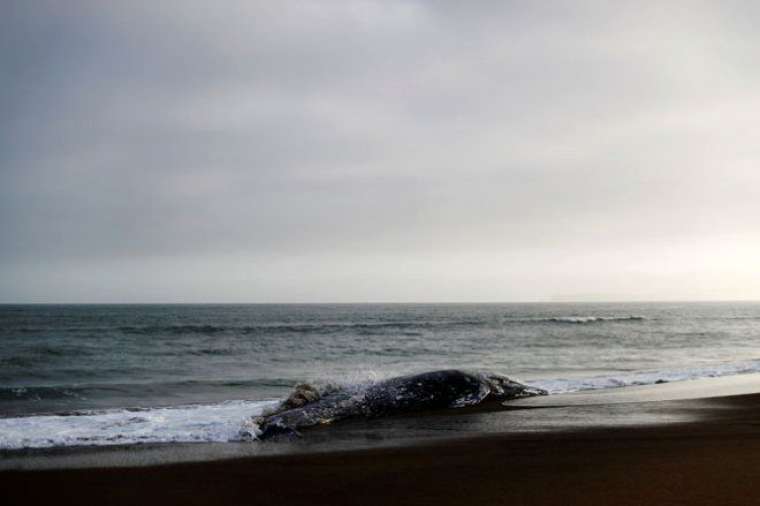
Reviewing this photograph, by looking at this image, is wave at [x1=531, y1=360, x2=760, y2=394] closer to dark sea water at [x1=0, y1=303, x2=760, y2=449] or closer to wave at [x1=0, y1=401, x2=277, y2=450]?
dark sea water at [x1=0, y1=303, x2=760, y2=449]

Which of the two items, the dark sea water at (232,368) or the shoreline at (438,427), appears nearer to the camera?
the shoreline at (438,427)

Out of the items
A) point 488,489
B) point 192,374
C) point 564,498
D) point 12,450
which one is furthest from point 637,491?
point 192,374

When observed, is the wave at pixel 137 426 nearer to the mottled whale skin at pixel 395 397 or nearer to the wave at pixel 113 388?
the mottled whale skin at pixel 395 397

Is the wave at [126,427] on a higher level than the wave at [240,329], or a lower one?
higher

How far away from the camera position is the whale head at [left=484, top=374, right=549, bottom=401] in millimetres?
13617

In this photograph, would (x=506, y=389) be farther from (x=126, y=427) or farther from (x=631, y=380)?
(x=126, y=427)

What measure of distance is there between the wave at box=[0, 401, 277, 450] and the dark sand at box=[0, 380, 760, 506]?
74.5 inches

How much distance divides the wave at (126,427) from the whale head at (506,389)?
5326 millimetres

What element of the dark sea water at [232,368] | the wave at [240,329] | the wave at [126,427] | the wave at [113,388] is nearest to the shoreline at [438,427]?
the wave at [126,427]

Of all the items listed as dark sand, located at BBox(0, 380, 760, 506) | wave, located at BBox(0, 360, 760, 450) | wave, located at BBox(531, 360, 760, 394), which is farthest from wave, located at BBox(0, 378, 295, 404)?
dark sand, located at BBox(0, 380, 760, 506)

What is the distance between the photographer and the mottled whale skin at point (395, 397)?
36.2ft

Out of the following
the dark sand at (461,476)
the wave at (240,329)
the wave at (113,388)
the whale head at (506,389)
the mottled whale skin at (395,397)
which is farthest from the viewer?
the wave at (240,329)

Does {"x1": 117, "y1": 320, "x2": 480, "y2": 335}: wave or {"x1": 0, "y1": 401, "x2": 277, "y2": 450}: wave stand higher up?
{"x1": 0, "y1": 401, "x2": 277, "y2": 450}: wave

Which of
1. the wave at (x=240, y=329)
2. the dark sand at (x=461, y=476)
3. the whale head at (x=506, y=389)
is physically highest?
the dark sand at (x=461, y=476)
